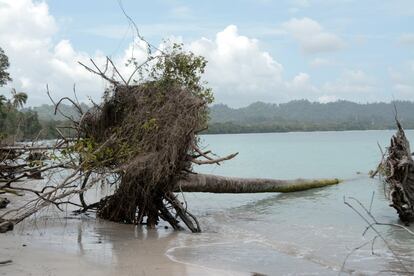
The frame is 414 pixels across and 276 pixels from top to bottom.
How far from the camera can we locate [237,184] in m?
18.8

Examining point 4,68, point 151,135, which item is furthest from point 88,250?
point 4,68

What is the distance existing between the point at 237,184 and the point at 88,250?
963 cm

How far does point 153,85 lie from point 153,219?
11.5ft

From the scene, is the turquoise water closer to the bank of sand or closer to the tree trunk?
the tree trunk

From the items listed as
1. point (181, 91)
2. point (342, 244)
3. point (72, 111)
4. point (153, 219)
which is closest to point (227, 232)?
point (153, 219)

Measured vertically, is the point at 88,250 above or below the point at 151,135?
below

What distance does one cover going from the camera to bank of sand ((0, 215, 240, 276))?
26.7ft

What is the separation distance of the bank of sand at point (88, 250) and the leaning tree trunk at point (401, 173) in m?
6.89

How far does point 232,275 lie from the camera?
29.1 ft

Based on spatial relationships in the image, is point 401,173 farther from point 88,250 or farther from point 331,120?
point 331,120

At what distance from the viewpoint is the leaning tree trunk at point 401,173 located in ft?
49.6

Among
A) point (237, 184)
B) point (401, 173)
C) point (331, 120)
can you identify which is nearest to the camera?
point (401, 173)

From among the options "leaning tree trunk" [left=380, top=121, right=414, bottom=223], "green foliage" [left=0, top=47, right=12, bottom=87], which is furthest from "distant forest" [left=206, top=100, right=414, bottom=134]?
"leaning tree trunk" [left=380, top=121, right=414, bottom=223]

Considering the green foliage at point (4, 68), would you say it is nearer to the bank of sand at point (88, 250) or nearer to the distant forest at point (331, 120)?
the bank of sand at point (88, 250)
